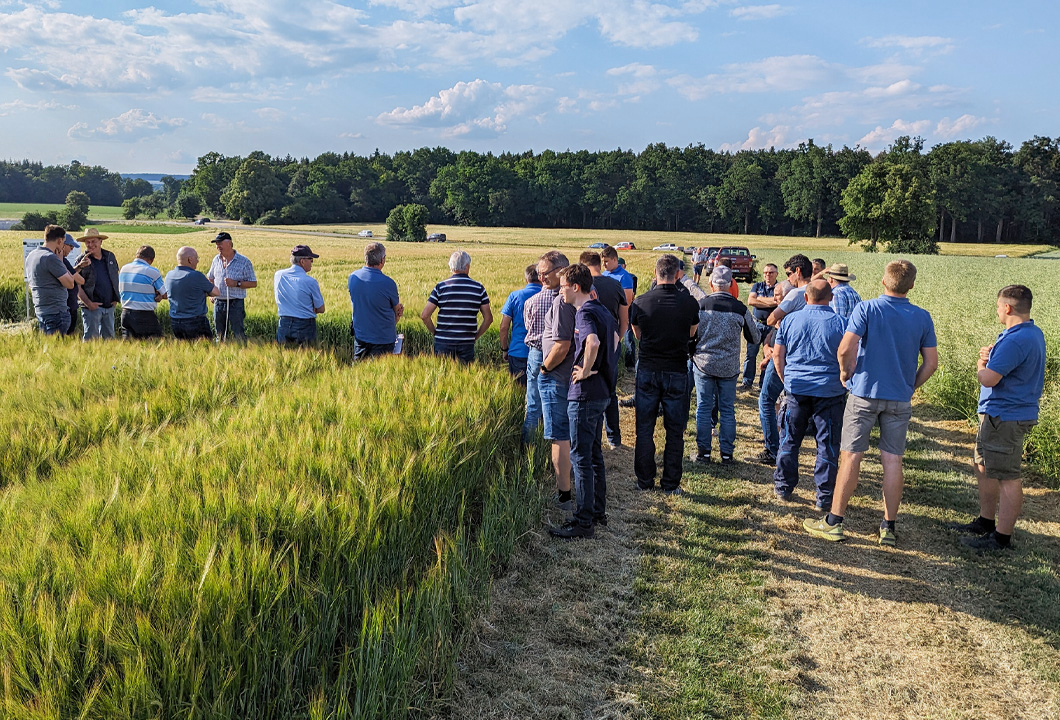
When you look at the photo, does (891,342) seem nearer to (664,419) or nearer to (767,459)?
(664,419)

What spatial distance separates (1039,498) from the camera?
644 centimetres

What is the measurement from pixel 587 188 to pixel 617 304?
10809 centimetres

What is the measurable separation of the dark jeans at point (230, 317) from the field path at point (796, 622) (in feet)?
20.8

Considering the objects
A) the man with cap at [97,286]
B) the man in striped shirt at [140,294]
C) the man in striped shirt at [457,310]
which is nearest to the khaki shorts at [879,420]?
the man in striped shirt at [457,310]

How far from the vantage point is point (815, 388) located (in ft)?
19.8

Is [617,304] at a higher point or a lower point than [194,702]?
higher

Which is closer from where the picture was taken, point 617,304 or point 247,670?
point 247,670

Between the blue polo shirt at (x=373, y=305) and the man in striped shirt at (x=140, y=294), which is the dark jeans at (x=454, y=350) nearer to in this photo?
the blue polo shirt at (x=373, y=305)

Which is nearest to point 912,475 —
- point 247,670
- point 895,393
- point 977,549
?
point 977,549

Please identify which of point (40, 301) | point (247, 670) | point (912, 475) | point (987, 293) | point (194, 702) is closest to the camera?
point (194, 702)

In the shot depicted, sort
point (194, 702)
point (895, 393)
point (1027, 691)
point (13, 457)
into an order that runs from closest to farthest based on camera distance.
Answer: point (194, 702) → point (1027, 691) → point (13, 457) → point (895, 393)

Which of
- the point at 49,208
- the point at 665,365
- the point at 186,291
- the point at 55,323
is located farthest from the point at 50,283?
the point at 49,208

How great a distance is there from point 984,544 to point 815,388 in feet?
6.03

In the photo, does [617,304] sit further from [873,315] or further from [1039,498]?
[1039,498]
